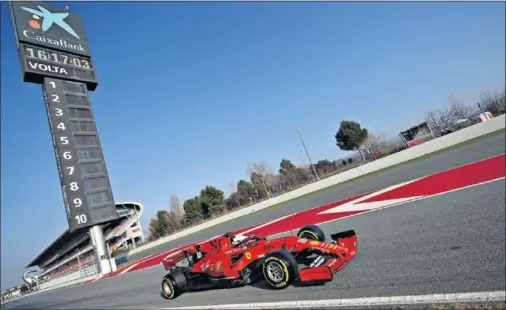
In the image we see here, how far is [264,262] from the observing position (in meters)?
4.49

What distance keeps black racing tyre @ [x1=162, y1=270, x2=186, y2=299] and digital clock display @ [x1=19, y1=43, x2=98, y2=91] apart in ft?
64.6

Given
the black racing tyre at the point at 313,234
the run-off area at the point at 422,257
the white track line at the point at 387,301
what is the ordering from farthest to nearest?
the black racing tyre at the point at 313,234, the run-off area at the point at 422,257, the white track line at the point at 387,301

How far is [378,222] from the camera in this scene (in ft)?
21.9

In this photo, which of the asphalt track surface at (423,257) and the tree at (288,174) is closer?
the asphalt track surface at (423,257)

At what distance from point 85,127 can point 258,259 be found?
60.6 feet

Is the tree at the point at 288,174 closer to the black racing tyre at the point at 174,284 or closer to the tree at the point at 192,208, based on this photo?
the black racing tyre at the point at 174,284

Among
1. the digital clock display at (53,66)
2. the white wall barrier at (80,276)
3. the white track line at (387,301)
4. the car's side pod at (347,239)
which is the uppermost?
the digital clock display at (53,66)

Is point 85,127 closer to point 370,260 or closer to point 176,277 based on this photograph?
point 176,277

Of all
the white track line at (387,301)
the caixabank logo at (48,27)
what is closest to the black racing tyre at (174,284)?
the white track line at (387,301)

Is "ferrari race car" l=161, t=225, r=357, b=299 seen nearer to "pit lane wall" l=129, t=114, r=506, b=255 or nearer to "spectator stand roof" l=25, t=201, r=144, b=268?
"pit lane wall" l=129, t=114, r=506, b=255

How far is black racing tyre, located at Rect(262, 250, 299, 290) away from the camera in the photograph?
421 cm

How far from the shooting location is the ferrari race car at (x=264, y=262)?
168 inches

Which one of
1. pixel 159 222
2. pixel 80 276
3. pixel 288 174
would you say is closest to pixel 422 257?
pixel 288 174

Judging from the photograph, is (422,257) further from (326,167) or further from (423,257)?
(326,167)
